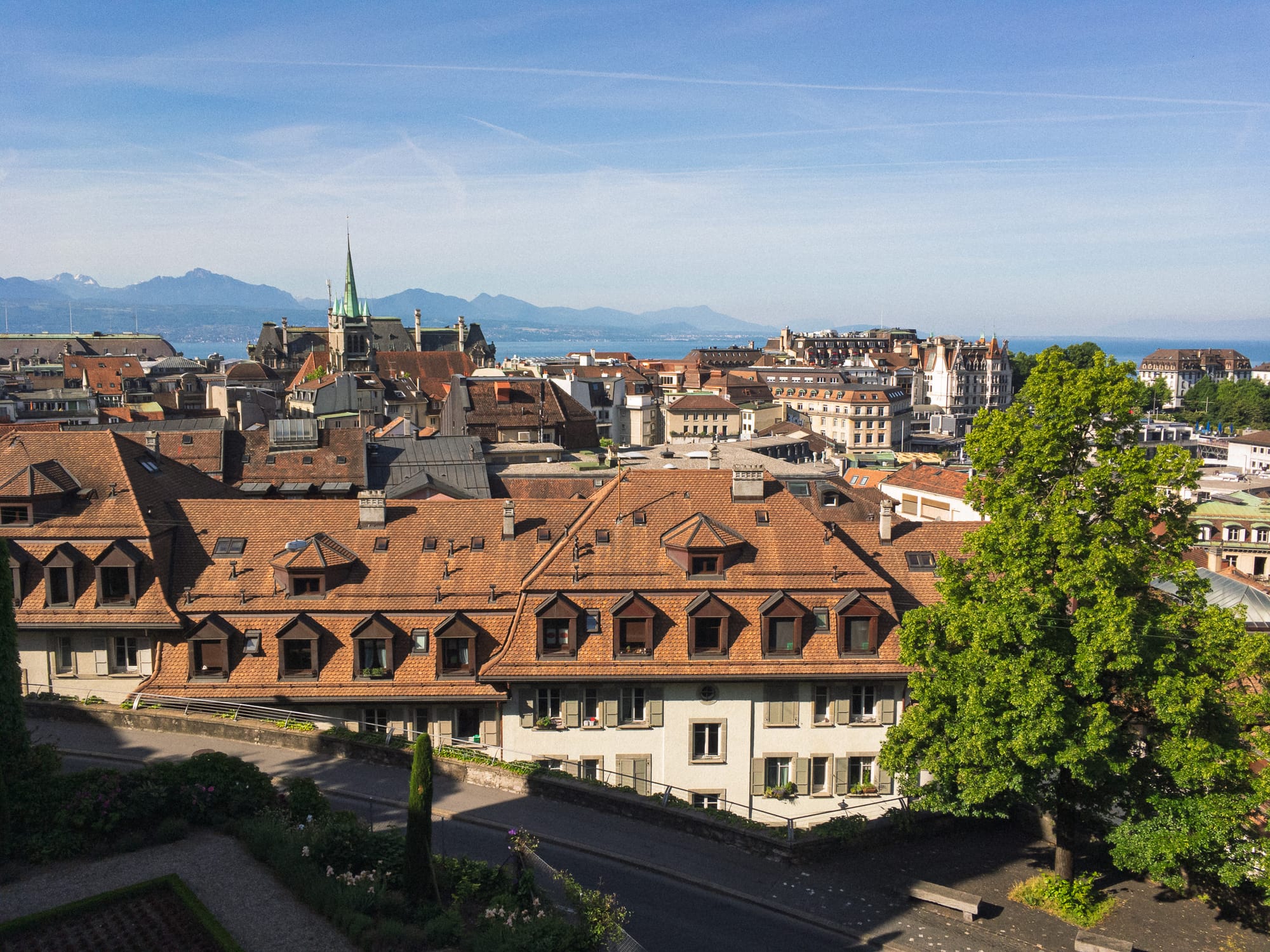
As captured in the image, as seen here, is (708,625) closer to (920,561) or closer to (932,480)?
(920,561)

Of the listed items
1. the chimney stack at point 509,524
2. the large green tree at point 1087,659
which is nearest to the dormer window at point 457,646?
the chimney stack at point 509,524

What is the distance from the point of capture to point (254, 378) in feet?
595

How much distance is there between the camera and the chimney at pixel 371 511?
128 feet

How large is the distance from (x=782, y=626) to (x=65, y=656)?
25.5 m

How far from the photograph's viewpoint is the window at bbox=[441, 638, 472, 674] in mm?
35312

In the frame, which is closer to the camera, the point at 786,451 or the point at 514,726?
the point at 514,726

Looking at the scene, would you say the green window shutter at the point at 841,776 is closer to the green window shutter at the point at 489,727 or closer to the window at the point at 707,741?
the window at the point at 707,741

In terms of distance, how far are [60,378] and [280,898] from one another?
183 metres

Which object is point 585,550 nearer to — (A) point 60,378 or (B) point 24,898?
(B) point 24,898

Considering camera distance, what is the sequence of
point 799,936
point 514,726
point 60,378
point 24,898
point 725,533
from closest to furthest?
1. point 24,898
2. point 799,936
3. point 514,726
4. point 725,533
5. point 60,378

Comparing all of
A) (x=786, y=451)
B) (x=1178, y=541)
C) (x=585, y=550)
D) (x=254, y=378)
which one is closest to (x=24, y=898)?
(x=585, y=550)

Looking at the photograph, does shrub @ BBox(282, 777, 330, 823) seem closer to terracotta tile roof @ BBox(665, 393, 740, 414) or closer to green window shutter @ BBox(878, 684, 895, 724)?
green window shutter @ BBox(878, 684, 895, 724)

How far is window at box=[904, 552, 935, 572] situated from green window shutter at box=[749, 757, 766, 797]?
10.7 m

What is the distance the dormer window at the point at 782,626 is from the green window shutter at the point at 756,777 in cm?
366
